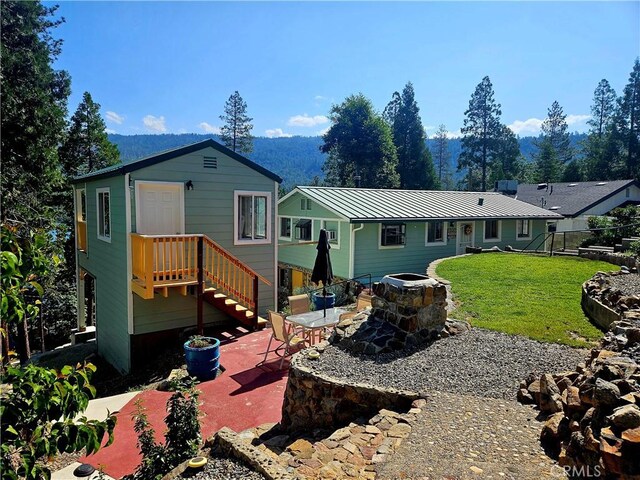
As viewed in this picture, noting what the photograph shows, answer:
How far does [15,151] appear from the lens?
591 inches

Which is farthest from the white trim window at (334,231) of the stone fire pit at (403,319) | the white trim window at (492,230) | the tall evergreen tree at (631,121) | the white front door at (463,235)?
the tall evergreen tree at (631,121)

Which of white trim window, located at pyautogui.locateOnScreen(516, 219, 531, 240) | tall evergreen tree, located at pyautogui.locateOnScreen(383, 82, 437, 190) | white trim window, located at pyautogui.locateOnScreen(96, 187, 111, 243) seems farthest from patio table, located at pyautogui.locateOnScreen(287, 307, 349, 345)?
tall evergreen tree, located at pyautogui.locateOnScreen(383, 82, 437, 190)

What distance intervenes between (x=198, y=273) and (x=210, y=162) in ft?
9.45

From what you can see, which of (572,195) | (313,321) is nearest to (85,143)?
(313,321)

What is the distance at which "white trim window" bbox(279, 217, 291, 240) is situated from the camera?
1923 cm

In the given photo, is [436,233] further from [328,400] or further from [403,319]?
[328,400]

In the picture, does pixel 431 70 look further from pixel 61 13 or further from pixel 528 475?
pixel 61 13

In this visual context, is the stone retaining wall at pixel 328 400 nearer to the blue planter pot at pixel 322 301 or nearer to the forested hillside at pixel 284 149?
the blue planter pot at pixel 322 301

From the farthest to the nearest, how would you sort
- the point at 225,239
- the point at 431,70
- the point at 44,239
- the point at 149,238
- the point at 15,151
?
the point at 15,151, the point at 431,70, the point at 225,239, the point at 149,238, the point at 44,239

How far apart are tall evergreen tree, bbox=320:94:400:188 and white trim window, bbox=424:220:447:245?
22.4 meters

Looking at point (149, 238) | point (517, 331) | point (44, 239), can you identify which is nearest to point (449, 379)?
point (517, 331)

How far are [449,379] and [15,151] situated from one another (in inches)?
663

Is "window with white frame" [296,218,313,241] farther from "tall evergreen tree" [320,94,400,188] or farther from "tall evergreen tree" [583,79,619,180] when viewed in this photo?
"tall evergreen tree" [583,79,619,180]

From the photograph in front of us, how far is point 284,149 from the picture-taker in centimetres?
14688
